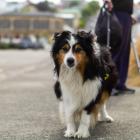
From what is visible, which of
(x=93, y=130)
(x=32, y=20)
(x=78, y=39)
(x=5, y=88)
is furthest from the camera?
(x=32, y=20)

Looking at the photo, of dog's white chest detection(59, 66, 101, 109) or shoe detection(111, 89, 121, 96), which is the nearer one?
dog's white chest detection(59, 66, 101, 109)

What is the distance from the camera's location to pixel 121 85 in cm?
1147

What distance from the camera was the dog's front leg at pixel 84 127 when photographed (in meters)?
7.06

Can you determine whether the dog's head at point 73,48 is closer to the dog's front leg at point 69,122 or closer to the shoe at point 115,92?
the dog's front leg at point 69,122

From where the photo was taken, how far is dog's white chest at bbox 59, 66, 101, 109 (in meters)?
7.12

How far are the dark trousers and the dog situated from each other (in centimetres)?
376

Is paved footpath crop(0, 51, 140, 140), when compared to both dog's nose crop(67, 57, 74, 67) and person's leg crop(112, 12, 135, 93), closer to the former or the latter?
person's leg crop(112, 12, 135, 93)

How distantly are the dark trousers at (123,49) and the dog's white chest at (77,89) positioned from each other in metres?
3.99

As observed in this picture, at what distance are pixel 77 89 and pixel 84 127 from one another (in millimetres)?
465

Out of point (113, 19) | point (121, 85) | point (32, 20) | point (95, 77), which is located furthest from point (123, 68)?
point (32, 20)

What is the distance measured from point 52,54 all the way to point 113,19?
372 cm

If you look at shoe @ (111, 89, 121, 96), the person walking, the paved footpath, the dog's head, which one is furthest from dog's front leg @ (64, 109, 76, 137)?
the person walking

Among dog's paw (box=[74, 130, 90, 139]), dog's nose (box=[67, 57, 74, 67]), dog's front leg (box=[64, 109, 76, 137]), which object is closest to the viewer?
dog's nose (box=[67, 57, 74, 67])

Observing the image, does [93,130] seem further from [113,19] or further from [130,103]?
[113,19]
